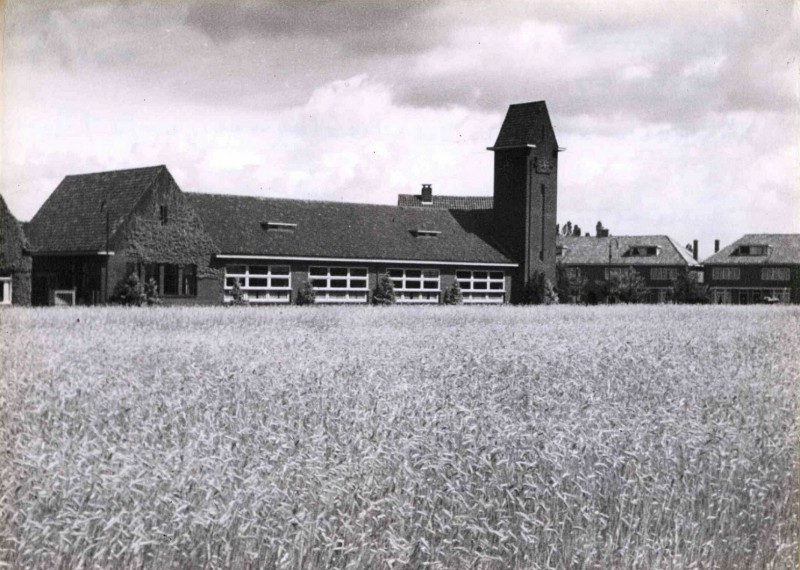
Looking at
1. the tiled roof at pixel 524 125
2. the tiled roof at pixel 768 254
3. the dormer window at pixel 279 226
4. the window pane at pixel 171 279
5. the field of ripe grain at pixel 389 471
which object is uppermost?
the tiled roof at pixel 524 125

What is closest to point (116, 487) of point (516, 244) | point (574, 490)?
point (574, 490)

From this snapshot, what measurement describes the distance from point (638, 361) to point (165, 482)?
913 centimetres

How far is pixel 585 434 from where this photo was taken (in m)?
8.41

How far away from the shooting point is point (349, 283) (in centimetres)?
4875

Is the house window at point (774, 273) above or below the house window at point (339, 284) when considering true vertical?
above

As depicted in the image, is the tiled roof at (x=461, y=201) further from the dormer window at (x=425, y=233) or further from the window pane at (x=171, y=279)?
the window pane at (x=171, y=279)

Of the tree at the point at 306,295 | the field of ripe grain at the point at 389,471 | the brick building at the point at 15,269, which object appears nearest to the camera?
the field of ripe grain at the point at 389,471

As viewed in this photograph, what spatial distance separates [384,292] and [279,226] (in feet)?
20.9

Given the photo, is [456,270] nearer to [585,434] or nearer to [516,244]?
[516,244]

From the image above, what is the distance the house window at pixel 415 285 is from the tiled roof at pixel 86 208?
14631mm

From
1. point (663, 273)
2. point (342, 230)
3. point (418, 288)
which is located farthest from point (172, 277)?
point (663, 273)

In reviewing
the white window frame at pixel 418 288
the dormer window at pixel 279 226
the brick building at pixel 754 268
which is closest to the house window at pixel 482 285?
the white window frame at pixel 418 288

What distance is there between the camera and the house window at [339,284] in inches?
1864

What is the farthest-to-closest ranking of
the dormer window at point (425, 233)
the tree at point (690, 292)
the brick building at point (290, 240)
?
1. the tree at point (690, 292)
2. the dormer window at point (425, 233)
3. the brick building at point (290, 240)
